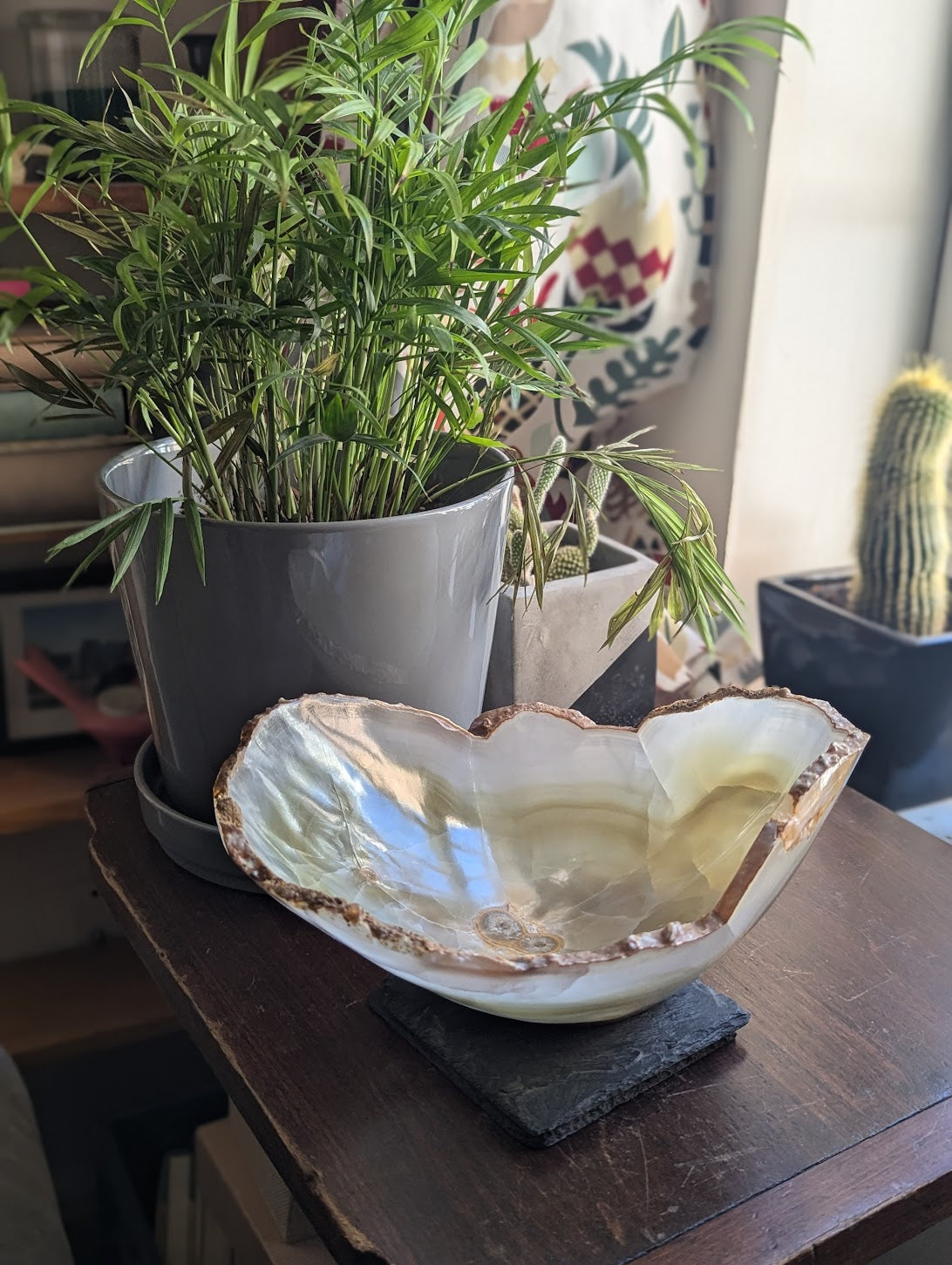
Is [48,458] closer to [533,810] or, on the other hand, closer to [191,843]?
[191,843]

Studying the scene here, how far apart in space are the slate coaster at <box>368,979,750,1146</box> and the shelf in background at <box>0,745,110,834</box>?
567mm

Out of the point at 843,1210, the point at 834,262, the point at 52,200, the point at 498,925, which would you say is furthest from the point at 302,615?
the point at 834,262

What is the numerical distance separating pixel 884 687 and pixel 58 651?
31.1 inches

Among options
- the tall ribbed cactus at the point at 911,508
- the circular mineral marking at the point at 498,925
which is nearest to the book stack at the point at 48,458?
the circular mineral marking at the point at 498,925

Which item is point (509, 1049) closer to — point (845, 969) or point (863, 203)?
point (845, 969)

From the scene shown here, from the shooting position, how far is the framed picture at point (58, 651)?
1.08m

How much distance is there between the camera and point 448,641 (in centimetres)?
64

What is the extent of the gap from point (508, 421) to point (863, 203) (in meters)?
0.51

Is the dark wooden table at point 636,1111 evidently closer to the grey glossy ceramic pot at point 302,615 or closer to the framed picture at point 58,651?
the grey glossy ceramic pot at point 302,615

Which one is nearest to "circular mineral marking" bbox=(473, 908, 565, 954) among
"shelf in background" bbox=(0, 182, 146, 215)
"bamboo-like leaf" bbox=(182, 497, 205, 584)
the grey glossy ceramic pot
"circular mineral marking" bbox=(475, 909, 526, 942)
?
"circular mineral marking" bbox=(475, 909, 526, 942)

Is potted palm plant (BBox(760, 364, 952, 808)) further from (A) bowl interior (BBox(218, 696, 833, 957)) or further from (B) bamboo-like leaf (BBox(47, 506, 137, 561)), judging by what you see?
(B) bamboo-like leaf (BBox(47, 506, 137, 561))

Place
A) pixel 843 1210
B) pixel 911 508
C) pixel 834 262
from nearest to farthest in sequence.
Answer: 1. pixel 843 1210
2. pixel 911 508
3. pixel 834 262

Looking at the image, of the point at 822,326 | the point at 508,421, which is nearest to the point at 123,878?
the point at 508,421

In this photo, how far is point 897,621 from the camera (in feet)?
3.76
